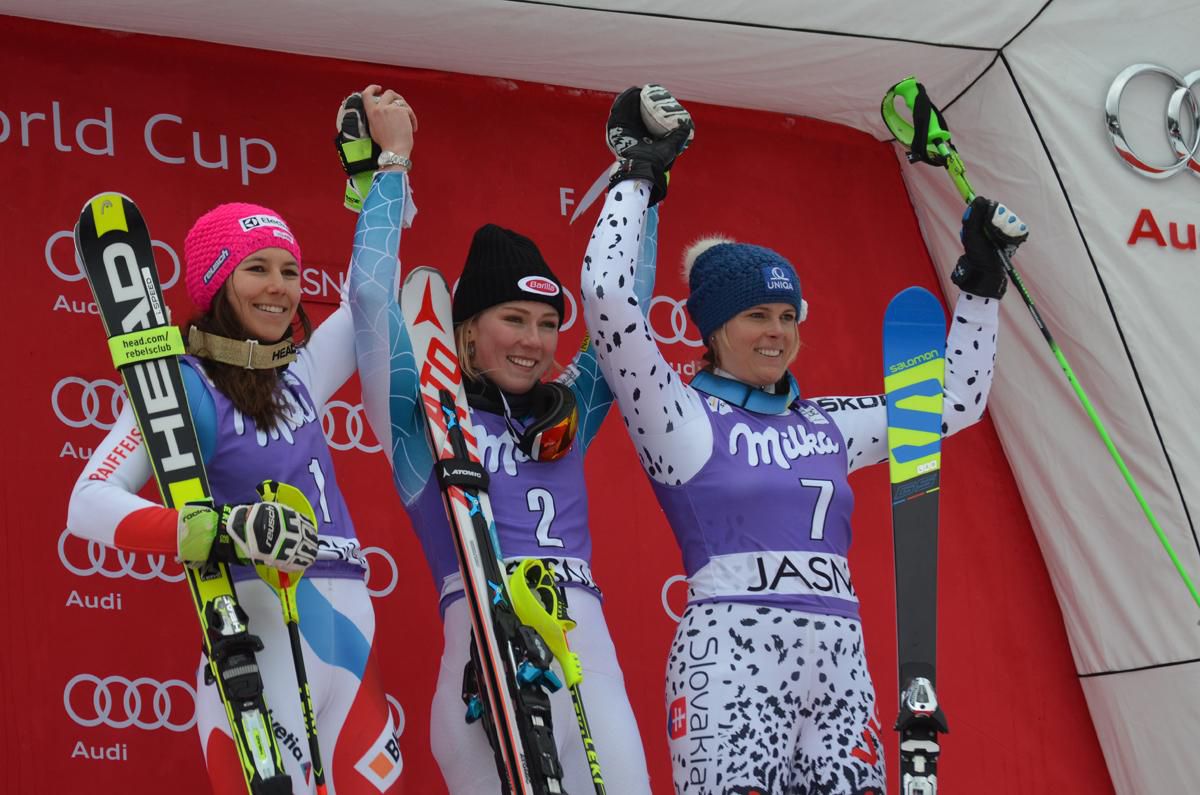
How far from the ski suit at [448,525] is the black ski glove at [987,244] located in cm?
91

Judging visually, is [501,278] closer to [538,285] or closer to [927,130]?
[538,285]

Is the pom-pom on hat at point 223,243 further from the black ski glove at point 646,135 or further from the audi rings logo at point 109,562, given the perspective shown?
the audi rings logo at point 109,562

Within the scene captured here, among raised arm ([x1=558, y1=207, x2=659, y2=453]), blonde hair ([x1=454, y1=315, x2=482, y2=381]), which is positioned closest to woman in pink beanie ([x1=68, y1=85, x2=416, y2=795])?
blonde hair ([x1=454, y1=315, x2=482, y2=381])

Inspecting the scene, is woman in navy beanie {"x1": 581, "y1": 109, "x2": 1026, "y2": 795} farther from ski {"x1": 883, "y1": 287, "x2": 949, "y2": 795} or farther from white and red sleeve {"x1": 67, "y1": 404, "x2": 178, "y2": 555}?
white and red sleeve {"x1": 67, "y1": 404, "x2": 178, "y2": 555}

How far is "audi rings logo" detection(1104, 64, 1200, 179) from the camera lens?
4566 mm

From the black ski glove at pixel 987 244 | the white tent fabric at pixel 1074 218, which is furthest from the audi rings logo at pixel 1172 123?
the black ski glove at pixel 987 244

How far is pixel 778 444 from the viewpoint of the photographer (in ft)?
11.1

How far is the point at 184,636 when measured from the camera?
387 centimetres

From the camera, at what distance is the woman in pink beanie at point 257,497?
289cm

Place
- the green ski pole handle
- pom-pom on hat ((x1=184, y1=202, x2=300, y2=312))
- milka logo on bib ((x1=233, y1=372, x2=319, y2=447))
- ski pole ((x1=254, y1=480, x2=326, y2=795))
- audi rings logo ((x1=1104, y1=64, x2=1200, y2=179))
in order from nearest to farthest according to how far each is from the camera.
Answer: ski pole ((x1=254, y1=480, x2=326, y2=795)) < milka logo on bib ((x1=233, y1=372, x2=319, y2=447)) < pom-pom on hat ((x1=184, y1=202, x2=300, y2=312)) < the green ski pole handle < audi rings logo ((x1=1104, y1=64, x2=1200, y2=179))

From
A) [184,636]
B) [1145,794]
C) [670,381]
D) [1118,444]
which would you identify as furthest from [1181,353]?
[184,636]

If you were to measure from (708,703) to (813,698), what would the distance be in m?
0.20

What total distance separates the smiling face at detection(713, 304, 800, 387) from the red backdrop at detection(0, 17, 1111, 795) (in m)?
0.93

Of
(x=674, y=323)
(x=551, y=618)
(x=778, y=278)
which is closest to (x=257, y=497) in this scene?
(x=551, y=618)
